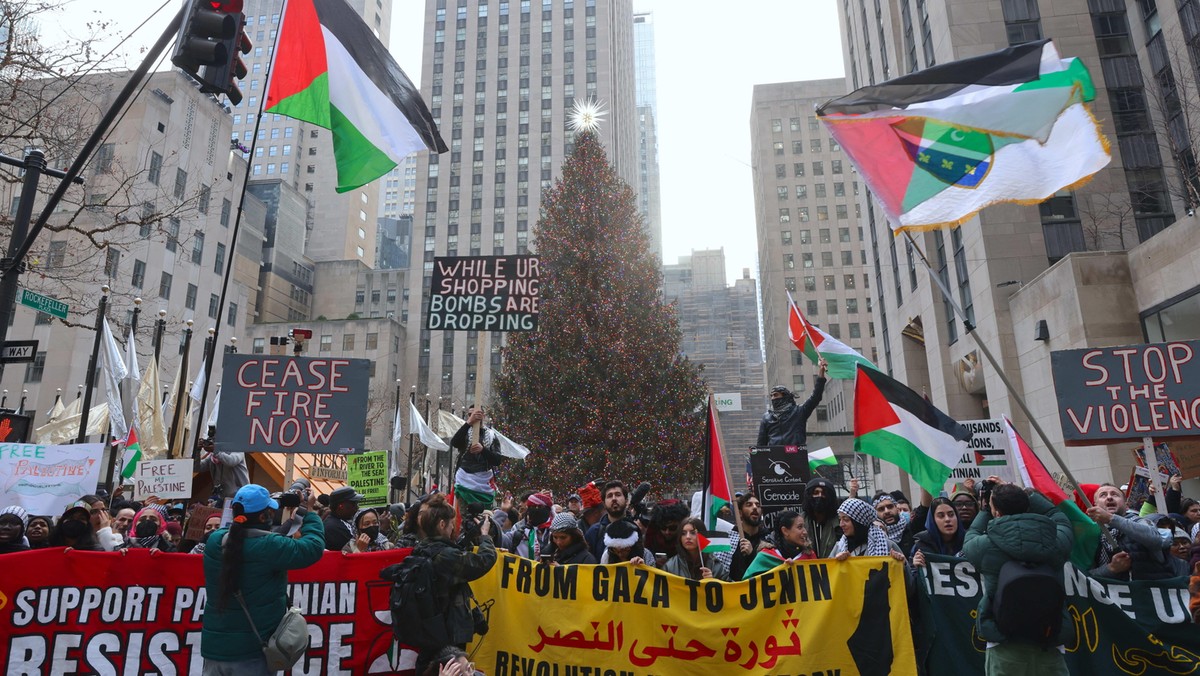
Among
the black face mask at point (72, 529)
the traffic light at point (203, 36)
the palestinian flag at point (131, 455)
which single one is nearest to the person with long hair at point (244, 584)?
the black face mask at point (72, 529)

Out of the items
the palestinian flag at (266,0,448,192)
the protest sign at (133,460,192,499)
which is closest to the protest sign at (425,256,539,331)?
the palestinian flag at (266,0,448,192)

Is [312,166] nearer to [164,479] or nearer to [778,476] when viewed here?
[164,479]

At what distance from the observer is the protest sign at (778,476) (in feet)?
29.0

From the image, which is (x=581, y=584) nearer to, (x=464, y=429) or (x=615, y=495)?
(x=615, y=495)

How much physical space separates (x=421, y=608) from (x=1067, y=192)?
104 feet

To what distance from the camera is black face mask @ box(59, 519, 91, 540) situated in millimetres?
Answer: 7559

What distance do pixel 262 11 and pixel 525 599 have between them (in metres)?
152

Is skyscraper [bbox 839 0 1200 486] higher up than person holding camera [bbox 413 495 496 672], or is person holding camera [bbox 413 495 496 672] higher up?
skyscraper [bbox 839 0 1200 486]

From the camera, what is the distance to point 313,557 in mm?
5398

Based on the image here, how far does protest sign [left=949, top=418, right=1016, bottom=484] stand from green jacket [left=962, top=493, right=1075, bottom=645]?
4074 mm

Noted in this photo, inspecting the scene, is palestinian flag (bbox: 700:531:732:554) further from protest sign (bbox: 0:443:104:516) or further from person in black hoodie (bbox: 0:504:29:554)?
protest sign (bbox: 0:443:104:516)

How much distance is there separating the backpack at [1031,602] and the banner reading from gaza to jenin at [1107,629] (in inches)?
53.9

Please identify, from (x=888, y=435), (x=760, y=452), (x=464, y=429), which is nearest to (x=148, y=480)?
(x=464, y=429)

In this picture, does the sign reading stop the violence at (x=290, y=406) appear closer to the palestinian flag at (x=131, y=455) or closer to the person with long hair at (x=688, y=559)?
the person with long hair at (x=688, y=559)
